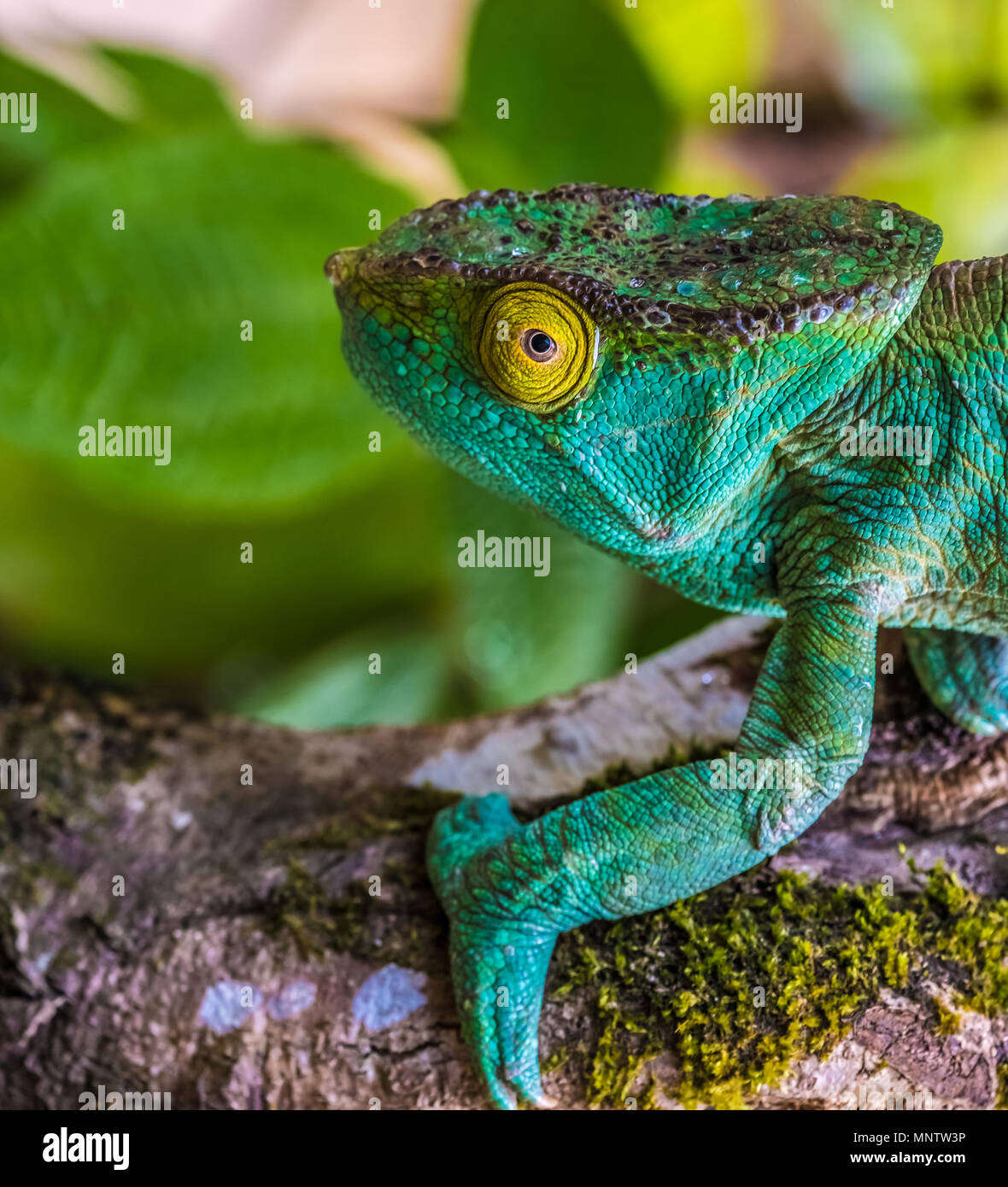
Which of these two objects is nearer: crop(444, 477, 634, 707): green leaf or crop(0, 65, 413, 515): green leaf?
crop(0, 65, 413, 515): green leaf

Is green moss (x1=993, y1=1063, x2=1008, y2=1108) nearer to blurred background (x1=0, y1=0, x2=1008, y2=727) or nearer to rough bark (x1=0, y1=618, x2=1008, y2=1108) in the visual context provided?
rough bark (x1=0, y1=618, x2=1008, y2=1108)

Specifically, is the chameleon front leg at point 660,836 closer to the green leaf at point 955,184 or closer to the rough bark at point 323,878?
the rough bark at point 323,878

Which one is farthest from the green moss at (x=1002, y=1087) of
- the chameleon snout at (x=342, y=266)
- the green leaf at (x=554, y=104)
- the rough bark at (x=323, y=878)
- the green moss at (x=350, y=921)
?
the green leaf at (x=554, y=104)

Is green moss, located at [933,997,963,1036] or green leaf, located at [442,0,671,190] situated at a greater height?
green leaf, located at [442,0,671,190]

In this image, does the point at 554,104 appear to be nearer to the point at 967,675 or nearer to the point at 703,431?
the point at 703,431

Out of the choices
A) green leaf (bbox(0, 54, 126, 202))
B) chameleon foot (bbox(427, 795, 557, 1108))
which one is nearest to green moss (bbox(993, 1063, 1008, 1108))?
chameleon foot (bbox(427, 795, 557, 1108))

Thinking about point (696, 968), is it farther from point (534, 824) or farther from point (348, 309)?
point (348, 309)
